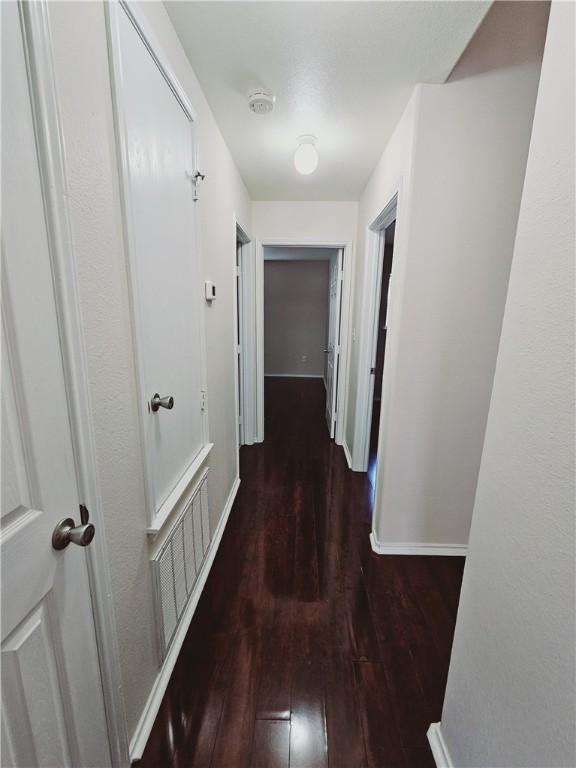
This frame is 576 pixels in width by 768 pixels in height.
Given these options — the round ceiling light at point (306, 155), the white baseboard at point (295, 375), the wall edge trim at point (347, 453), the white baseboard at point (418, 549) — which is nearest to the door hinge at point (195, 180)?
the round ceiling light at point (306, 155)

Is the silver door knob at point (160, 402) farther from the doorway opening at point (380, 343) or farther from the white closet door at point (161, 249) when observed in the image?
the doorway opening at point (380, 343)

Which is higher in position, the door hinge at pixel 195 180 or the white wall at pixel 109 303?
the door hinge at pixel 195 180

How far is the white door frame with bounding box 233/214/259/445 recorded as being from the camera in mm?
3049

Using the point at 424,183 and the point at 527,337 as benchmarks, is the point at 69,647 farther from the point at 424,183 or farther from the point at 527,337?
the point at 424,183

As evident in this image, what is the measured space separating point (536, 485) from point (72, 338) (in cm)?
103

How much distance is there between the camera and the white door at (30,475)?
55cm

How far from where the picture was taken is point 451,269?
166cm

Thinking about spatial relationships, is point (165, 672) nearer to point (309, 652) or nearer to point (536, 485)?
point (309, 652)

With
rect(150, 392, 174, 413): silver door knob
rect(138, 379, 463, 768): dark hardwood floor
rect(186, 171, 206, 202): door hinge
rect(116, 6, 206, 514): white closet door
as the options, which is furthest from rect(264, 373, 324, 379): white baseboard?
rect(150, 392, 174, 413): silver door knob

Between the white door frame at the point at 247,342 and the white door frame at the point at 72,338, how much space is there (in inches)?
79.2

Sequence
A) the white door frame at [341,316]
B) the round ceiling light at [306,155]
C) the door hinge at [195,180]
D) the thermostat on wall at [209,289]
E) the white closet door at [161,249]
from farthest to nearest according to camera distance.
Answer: the white door frame at [341,316] < the round ceiling light at [306,155] < the thermostat on wall at [209,289] < the door hinge at [195,180] < the white closet door at [161,249]

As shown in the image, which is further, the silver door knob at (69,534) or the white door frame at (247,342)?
the white door frame at (247,342)

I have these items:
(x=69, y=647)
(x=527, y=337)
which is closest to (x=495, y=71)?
(x=527, y=337)

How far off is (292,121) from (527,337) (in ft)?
5.88
